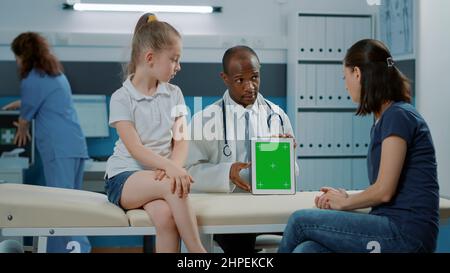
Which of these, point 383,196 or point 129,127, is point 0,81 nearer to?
point 129,127

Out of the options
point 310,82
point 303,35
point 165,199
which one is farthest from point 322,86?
point 165,199

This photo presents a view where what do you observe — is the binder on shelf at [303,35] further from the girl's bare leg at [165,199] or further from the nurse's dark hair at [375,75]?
the girl's bare leg at [165,199]

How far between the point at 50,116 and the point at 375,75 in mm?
766

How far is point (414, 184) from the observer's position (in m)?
1.33

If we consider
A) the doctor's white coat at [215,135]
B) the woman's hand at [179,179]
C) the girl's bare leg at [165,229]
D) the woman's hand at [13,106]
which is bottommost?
the girl's bare leg at [165,229]

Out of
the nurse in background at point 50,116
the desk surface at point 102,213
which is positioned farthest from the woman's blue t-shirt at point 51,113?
the desk surface at point 102,213

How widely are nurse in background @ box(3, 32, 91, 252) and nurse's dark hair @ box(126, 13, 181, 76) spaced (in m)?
0.19

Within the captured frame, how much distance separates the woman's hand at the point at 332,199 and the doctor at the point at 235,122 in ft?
0.55

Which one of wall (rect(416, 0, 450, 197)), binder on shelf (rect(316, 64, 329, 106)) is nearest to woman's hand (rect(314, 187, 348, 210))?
binder on shelf (rect(316, 64, 329, 106))

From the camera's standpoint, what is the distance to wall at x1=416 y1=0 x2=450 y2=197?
1.60m

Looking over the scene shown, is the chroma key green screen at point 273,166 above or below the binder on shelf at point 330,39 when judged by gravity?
below

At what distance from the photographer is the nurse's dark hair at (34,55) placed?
133cm

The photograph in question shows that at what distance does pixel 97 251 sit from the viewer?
49.3 inches
